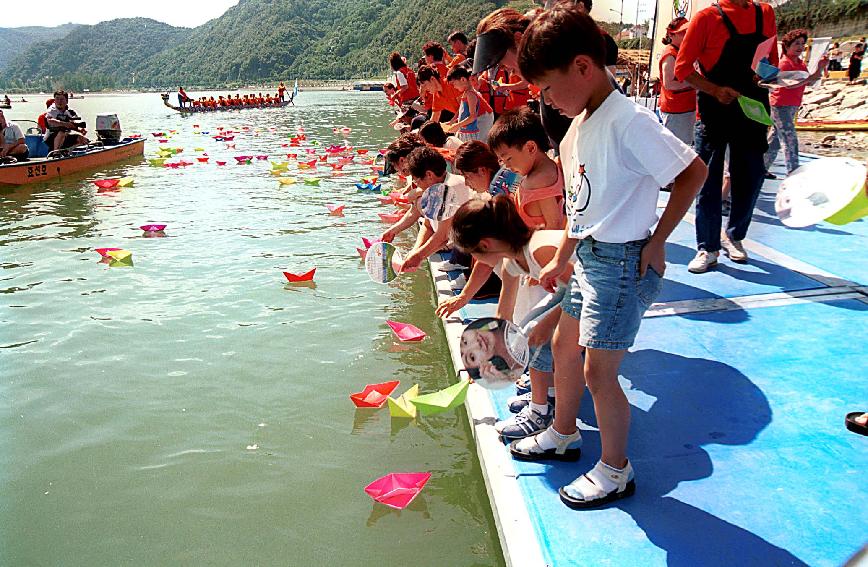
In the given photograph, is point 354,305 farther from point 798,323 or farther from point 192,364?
point 798,323

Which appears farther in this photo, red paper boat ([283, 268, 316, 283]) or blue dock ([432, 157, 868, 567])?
red paper boat ([283, 268, 316, 283])

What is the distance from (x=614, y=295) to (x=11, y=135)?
16.5 meters

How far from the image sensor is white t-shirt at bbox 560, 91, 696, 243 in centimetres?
217

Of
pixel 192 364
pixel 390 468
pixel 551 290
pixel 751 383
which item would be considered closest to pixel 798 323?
pixel 751 383

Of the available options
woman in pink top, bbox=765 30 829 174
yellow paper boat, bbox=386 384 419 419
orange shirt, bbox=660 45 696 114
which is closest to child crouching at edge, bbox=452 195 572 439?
yellow paper boat, bbox=386 384 419 419

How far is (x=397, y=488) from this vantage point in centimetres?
322

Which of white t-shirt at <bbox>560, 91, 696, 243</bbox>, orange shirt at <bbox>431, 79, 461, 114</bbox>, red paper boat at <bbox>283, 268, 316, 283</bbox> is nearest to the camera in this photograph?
white t-shirt at <bbox>560, 91, 696, 243</bbox>

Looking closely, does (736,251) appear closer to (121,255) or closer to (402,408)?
(402,408)

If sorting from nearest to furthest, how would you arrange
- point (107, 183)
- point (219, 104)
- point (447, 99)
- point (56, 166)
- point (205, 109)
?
point (447, 99) → point (107, 183) → point (56, 166) → point (205, 109) → point (219, 104)

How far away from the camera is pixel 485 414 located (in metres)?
3.39

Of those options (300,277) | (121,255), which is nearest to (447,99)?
(300,277)

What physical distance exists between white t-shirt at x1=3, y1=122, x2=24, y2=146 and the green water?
743cm

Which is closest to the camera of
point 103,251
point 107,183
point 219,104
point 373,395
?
point 373,395

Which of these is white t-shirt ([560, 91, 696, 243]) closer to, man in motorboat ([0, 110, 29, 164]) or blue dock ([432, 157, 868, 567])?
blue dock ([432, 157, 868, 567])
